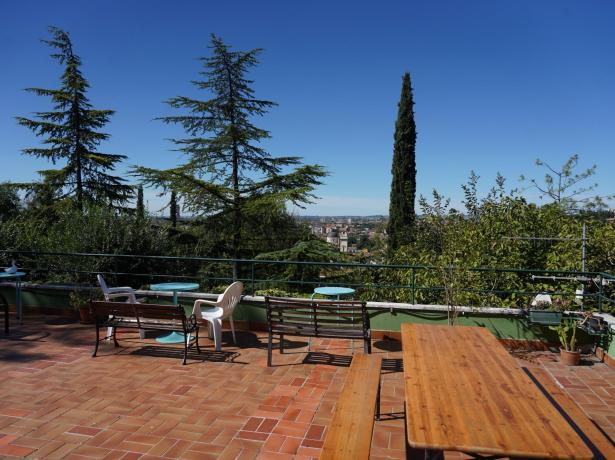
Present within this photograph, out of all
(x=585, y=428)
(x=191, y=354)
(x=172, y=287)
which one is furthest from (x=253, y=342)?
(x=585, y=428)

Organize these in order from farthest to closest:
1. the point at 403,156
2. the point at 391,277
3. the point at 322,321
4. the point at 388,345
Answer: the point at 403,156
the point at 391,277
the point at 388,345
the point at 322,321

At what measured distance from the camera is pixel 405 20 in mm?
10047

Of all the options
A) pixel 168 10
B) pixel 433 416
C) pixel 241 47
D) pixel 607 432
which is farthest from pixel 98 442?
pixel 241 47

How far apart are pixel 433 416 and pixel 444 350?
115 centimetres

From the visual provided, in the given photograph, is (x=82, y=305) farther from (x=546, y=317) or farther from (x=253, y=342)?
(x=546, y=317)

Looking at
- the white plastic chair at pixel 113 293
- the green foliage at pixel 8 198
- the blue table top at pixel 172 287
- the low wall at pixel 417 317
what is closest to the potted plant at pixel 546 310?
the low wall at pixel 417 317

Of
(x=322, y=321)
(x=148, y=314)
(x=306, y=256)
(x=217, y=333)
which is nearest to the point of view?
(x=322, y=321)

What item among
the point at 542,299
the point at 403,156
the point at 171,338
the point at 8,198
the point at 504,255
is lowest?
the point at 171,338

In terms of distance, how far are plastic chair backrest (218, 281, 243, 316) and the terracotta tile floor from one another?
1.76ft

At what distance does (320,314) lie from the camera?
4805mm

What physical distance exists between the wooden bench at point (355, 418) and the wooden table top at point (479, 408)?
1.13ft

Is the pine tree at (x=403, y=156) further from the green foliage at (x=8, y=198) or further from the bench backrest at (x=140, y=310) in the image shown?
the green foliage at (x=8, y=198)

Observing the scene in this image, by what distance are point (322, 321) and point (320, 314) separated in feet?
0.27

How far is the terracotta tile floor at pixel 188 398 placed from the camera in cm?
304
